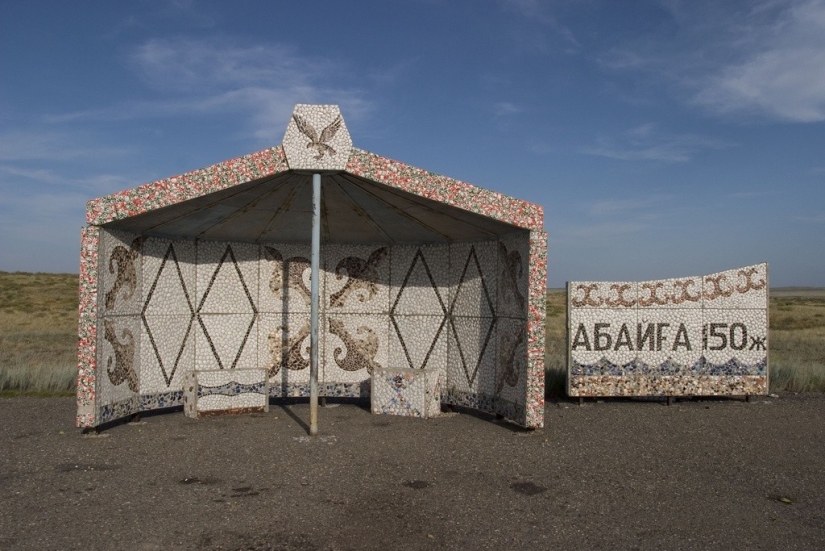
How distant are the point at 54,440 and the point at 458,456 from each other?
5.36 m

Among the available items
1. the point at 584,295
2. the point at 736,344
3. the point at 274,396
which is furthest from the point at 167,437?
the point at 736,344

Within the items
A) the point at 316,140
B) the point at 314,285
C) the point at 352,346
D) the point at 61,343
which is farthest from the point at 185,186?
the point at 61,343

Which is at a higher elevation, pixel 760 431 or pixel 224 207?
pixel 224 207

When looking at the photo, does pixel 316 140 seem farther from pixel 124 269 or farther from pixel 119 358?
pixel 119 358

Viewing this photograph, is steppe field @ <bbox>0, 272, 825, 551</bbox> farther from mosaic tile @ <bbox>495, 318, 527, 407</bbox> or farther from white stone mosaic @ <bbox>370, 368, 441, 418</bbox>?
mosaic tile @ <bbox>495, 318, 527, 407</bbox>

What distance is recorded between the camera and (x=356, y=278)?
1250 centimetres

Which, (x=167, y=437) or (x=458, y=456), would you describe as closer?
(x=458, y=456)

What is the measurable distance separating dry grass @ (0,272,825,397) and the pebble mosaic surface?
1.31 meters

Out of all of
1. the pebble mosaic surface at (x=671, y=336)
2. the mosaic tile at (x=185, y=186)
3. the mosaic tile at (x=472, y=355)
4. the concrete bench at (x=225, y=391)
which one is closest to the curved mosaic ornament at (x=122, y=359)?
the concrete bench at (x=225, y=391)

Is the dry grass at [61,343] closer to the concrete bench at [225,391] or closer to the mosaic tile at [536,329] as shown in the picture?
the mosaic tile at [536,329]

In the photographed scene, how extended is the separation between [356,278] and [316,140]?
3.95 meters

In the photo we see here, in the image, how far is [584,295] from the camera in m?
12.2

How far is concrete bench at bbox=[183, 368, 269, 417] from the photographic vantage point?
10.8 m

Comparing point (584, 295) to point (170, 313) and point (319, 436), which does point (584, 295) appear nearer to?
point (319, 436)
